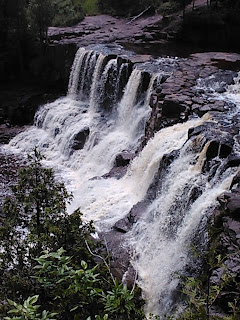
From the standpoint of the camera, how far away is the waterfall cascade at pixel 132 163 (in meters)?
9.49

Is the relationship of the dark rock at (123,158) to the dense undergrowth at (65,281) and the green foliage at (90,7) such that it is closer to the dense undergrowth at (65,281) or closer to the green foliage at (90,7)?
the dense undergrowth at (65,281)

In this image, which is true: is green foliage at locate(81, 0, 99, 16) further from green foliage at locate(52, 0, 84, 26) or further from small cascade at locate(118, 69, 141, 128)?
small cascade at locate(118, 69, 141, 128)

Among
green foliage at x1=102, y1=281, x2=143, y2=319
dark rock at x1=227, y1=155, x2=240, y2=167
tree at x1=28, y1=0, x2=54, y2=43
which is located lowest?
dark rock at x1=227, y1=155, x2=240, y2=167

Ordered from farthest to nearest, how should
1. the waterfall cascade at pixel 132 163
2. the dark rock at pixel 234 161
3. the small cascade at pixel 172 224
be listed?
the dark rock at pixel 234 161 < the waterfall cascade at pixel 132 163 < the small cascade at pixel 172 224

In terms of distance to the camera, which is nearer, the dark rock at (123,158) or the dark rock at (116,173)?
the dark rock at (116,173)

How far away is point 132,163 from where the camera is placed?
549 inches

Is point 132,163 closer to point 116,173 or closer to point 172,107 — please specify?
point 116,173

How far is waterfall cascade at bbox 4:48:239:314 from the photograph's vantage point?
31.1 feet

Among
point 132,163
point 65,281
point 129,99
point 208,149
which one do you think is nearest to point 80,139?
point 129,99

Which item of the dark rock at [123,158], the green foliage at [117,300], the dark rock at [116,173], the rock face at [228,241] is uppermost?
the green foliage at [117,300]

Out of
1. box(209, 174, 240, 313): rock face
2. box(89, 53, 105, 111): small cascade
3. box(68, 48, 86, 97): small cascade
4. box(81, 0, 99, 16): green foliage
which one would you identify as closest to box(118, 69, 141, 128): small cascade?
box(89, 53, 105, 111): small cascade

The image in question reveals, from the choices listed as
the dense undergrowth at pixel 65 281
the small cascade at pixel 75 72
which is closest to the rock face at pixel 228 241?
the dense undergrowth at pixel 65 281

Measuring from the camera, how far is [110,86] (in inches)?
747

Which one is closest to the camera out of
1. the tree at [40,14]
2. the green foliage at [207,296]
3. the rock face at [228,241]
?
the green foliage at [207,296]
